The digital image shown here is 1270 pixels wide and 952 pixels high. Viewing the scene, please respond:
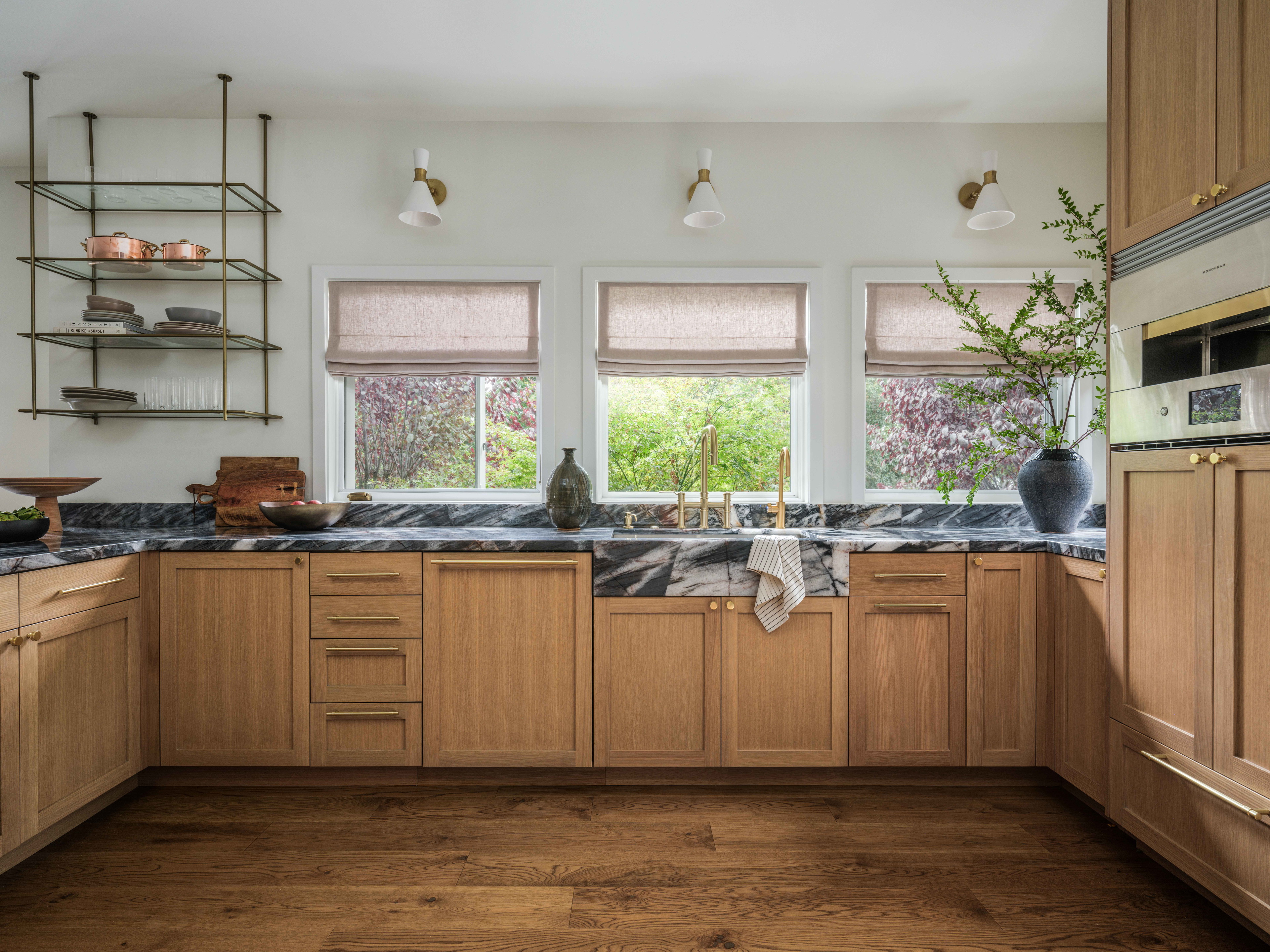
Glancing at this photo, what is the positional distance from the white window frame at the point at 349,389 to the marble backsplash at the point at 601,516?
93mm

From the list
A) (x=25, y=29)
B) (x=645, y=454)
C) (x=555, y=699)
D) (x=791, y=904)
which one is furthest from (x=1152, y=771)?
(x=25, y=29)

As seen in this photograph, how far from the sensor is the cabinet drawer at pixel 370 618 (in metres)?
2.39

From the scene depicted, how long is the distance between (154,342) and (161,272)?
342 millimetres

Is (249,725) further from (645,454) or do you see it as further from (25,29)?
(25,29)

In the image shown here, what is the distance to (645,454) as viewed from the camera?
3061 mm

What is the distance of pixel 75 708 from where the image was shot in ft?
6.79

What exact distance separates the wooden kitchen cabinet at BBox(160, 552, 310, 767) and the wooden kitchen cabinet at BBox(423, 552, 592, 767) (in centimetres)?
47

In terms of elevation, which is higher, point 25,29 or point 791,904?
point 25,29

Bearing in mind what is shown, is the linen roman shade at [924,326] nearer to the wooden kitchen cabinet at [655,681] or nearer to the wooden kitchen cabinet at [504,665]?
the wooden kitchen cabinet at [655,681]

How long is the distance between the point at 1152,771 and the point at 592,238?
9.05 ft

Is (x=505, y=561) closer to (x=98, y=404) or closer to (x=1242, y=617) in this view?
(x=98, y=404)

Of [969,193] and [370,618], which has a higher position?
[969,193]

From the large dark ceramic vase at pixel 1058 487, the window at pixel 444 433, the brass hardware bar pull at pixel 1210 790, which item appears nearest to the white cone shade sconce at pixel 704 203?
the window at pixel 444 433

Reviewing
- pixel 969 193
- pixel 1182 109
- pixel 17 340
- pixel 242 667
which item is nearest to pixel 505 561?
pixel 242 667
